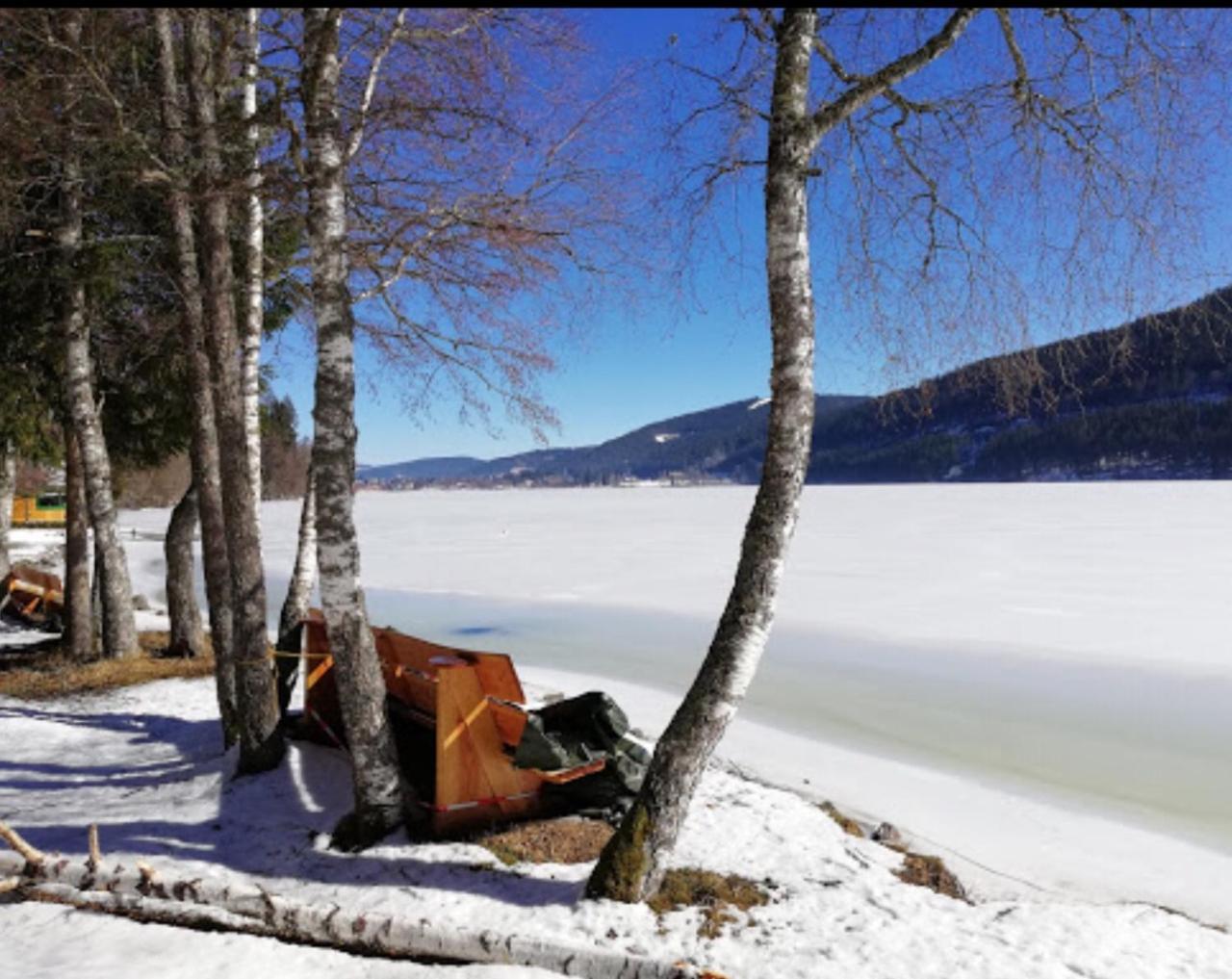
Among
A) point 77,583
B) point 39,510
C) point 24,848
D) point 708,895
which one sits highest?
point 39,510

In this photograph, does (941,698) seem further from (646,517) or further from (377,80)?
(646,517)

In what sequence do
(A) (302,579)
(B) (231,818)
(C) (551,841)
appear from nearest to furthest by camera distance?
(C) (551,841) < (B) (231,818) < (A) (302,579)

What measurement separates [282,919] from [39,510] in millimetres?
50076

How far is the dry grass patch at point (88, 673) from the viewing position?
9430 mm

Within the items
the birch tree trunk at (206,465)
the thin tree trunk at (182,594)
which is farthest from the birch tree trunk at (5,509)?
the birch tree trunk at (206,465)

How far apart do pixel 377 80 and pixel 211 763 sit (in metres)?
4.94

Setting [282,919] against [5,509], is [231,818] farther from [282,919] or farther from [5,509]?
[5,509]

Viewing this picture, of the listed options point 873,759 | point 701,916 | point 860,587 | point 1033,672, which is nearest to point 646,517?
point 860,587

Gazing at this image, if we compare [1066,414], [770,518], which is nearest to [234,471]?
[770,518]

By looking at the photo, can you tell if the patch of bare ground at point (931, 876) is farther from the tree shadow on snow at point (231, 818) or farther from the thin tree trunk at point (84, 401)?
the thin tree trunk at point (84, 401)

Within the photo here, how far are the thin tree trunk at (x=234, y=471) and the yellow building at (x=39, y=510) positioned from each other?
42.2 metres

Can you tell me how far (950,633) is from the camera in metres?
14.0

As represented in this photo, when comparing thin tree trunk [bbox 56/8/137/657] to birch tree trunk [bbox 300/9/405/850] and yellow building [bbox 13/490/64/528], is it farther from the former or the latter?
yellow building [bbox 13/490/64/528]

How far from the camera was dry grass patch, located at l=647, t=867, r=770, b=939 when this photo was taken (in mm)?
4297
